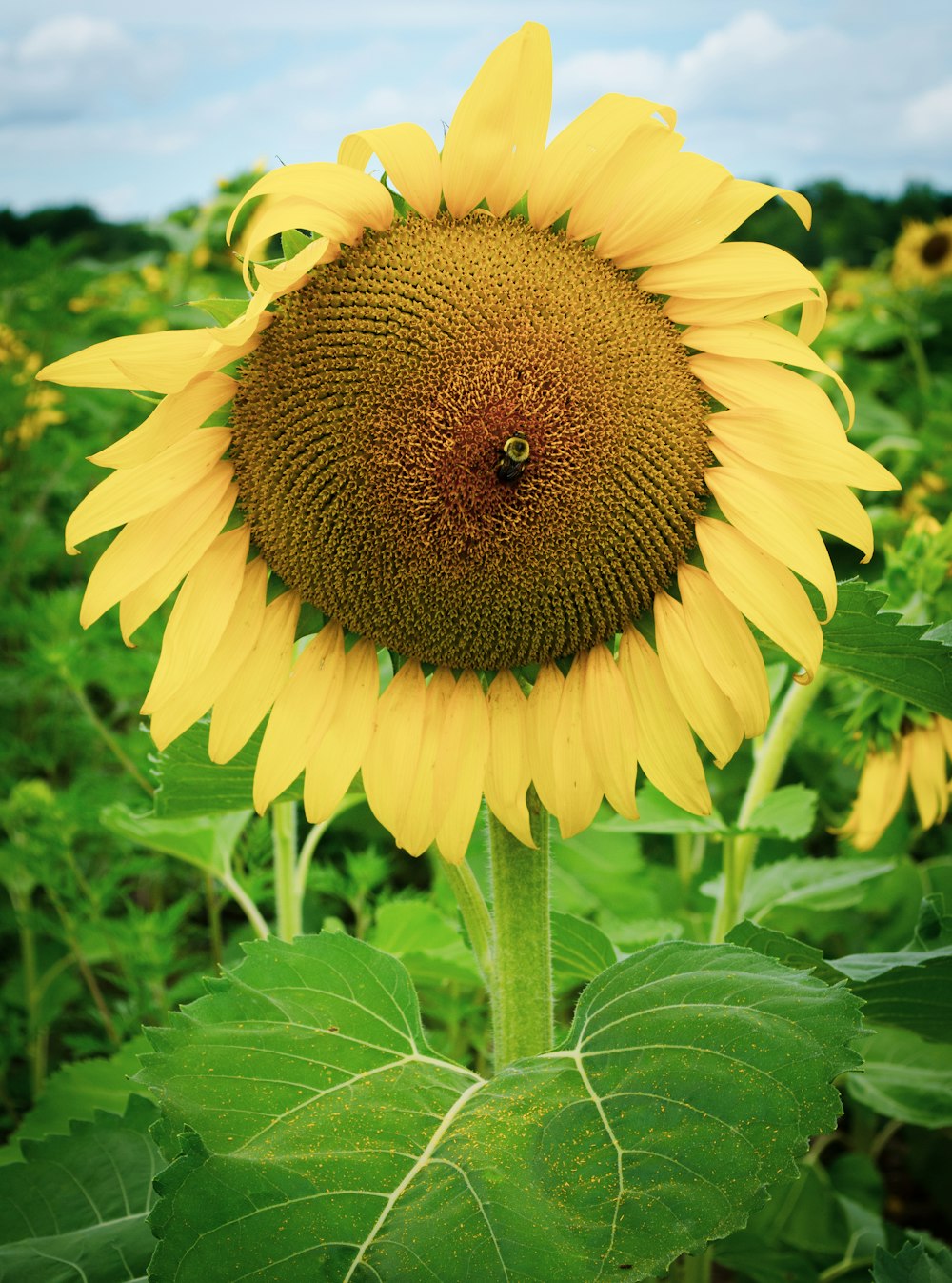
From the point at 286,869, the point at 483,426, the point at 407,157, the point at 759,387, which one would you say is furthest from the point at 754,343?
the point at 286,869

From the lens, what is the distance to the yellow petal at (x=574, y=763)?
3.70 feet

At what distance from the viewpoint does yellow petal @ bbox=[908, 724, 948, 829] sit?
1.74 metres

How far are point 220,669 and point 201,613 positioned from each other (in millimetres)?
62

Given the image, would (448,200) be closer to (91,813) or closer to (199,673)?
(199,673)

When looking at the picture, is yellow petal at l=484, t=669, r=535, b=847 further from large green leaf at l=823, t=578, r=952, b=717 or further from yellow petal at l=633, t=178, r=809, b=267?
yellow petal at l=633, t=178, r=809, b=267

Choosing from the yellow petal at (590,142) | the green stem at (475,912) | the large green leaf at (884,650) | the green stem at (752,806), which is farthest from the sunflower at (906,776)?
the yellow petal at (590,142)

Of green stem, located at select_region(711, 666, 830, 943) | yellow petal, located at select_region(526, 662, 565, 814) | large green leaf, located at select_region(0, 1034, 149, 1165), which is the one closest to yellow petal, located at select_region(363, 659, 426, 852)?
yellow petal, located at select_region(526, 662, 565, 814)

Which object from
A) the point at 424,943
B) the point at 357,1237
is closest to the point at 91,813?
the point at 424,943

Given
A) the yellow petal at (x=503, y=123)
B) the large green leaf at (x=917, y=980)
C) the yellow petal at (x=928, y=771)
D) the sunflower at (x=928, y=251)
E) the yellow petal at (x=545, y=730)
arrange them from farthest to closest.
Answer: the sunflower at (x=928, y=251) < the yellow petal at (x=928, y=771) < the large green leaf at (x=917, y=980) < the yellow petal at (x=545, y=730) < the yellow petal at (x=503, y=123)

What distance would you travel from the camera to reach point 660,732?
1130mm

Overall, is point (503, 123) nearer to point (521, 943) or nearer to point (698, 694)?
point (698, 694)

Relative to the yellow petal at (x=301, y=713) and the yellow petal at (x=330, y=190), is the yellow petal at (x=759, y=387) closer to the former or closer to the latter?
the yellow petal at (x=330, y=190)

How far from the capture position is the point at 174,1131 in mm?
1026

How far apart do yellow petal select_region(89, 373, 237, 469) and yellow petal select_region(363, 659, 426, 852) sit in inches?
13.0
